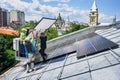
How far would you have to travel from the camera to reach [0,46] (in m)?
24.4

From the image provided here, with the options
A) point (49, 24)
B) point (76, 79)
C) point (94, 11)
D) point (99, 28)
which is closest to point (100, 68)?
point (76, 79)

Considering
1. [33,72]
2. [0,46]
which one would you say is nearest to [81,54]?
[33,72]

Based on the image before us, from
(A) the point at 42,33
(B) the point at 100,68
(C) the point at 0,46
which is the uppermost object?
(A) the point at 42,33

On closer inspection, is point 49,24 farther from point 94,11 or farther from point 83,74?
point 94,11

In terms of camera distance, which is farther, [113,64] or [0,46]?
[0,46]

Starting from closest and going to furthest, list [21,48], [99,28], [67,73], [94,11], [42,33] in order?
[67,73]
[21,48]
[42,33]
[99,28]
[94,11]

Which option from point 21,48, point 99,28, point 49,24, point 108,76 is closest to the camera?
point 108,76

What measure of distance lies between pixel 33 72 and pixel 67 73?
6.23 feet

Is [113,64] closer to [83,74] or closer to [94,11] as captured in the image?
[83,74]

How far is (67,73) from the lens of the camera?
6.02 metres

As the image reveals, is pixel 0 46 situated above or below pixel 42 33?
below

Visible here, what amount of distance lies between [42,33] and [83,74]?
4.30 metres

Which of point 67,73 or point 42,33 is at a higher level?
point 42,33

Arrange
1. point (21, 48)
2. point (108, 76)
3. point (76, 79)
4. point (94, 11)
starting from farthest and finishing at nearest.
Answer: point (94, 11), point (21, 48), point (76, 79), point (108, 76)
